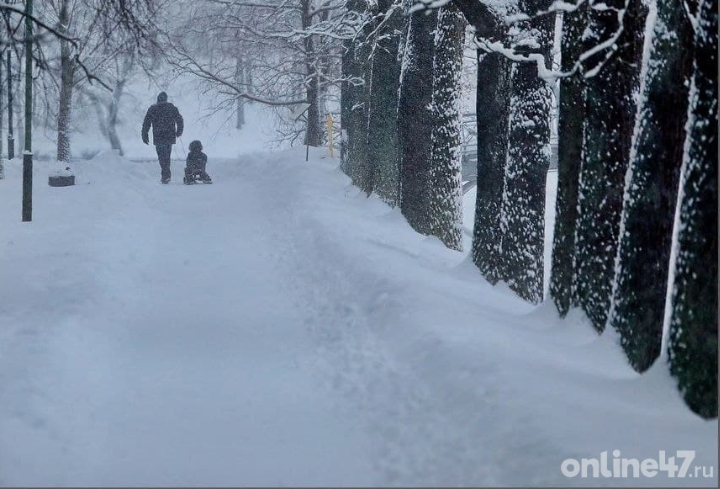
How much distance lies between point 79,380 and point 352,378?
210cm

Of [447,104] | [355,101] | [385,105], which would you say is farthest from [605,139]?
[355,101]

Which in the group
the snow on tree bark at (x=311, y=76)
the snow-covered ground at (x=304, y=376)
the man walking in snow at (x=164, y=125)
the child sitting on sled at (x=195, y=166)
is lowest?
the snow-covered ground at (x=304, y=376)

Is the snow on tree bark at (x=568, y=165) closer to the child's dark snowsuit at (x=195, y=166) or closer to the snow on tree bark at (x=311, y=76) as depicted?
the child's dark snowsuit at (x=195, y=166)

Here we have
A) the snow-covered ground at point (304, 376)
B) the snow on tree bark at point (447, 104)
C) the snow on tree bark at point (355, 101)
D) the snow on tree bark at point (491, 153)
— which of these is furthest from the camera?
the snow on tree bark at point (355, 101)

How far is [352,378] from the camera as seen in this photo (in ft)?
23.4

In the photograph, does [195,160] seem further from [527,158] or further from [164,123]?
[527,158]

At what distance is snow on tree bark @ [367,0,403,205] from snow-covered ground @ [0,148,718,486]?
5.34 meters

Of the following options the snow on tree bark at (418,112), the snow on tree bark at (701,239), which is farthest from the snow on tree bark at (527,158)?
the snow on tree bark at (701,239)

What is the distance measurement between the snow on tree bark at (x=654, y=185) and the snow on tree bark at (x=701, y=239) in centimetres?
48

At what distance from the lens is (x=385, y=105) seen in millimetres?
17656

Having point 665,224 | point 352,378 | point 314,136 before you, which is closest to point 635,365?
point 665,224

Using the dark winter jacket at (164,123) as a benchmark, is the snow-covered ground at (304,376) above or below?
below

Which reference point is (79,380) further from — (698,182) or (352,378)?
(698,182)

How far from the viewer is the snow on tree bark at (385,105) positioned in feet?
56.7
